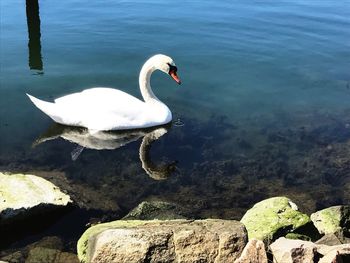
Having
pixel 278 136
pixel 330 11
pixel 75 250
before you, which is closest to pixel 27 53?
pixel 278 136

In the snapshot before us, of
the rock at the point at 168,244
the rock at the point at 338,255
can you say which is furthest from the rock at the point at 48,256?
the rock at the point at 338,255

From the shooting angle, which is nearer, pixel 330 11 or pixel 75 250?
pixel 75 250

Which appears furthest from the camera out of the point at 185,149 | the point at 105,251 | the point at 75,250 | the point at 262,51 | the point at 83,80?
the point at 262,51

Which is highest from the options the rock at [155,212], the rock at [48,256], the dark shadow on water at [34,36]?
the dark shadow on water at [34,36]

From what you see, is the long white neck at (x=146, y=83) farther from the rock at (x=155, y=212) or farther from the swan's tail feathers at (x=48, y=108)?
the rock at (x=155, y=212)

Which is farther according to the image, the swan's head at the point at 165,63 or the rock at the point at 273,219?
the swan's head at the point at 165,63

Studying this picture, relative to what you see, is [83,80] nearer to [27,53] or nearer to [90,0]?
[27,53]

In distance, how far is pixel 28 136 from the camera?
951 cm

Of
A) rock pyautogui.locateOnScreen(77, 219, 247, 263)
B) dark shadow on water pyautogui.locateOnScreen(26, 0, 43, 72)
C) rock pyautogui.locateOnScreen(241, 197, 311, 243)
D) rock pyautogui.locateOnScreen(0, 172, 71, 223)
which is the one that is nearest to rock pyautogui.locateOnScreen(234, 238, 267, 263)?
rock pyautogui.locateOnScreen(77, 219, 247, 263)

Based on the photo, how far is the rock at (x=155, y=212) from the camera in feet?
23.6

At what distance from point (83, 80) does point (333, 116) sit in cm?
536

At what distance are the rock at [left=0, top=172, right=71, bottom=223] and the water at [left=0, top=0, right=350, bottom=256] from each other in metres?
0.41

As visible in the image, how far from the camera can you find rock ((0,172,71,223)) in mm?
6840

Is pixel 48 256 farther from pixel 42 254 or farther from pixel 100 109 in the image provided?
pixel 100 109
